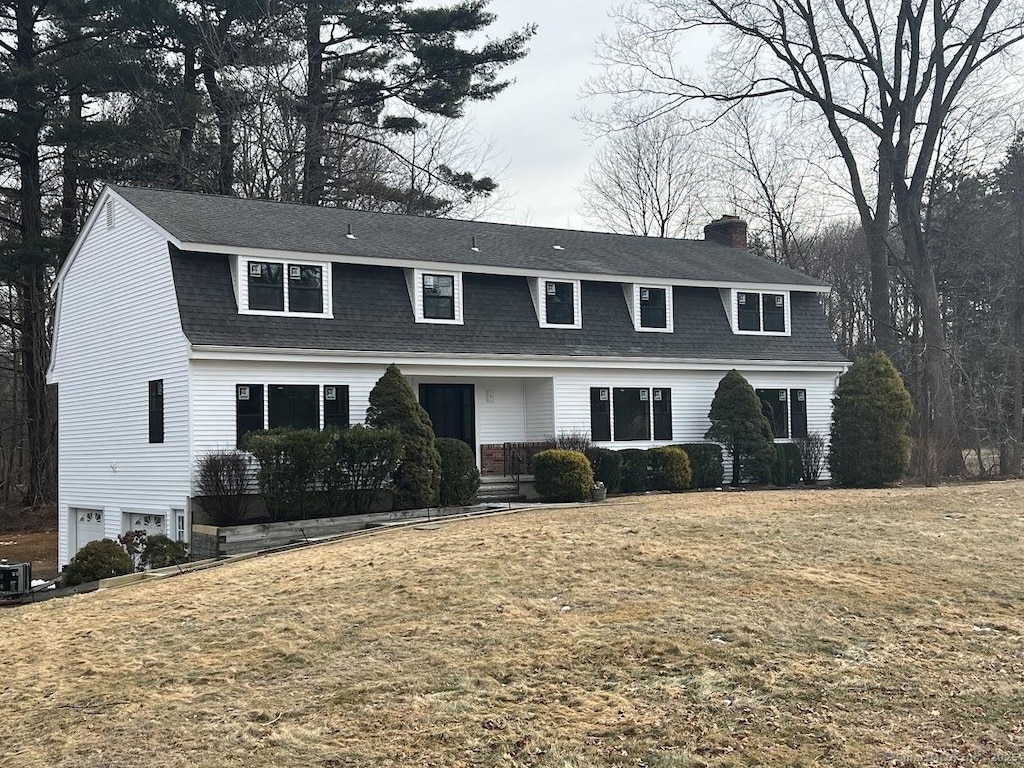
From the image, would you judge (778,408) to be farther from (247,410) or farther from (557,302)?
(247,410)

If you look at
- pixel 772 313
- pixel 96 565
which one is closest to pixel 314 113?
pixel 772 313

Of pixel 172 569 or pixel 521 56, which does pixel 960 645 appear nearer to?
pixel 172 569

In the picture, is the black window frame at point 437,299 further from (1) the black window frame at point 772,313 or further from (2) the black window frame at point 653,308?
(1) the black window frame at point 772,313

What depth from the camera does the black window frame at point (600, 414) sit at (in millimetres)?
25453

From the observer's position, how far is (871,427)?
1008 inches

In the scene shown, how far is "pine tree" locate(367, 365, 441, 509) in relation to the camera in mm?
20250

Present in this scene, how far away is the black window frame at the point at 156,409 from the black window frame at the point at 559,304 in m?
8.78

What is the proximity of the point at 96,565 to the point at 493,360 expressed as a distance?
9923mm

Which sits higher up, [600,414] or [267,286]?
[267,286]

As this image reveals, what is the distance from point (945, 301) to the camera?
144 ft

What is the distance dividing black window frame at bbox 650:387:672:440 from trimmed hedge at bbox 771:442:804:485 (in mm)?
2605

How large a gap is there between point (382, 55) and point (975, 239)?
75.7 feet

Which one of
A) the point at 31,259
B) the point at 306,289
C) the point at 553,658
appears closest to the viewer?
the point at 553,658

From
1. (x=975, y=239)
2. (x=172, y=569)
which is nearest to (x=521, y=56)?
(x=975, y=239)
